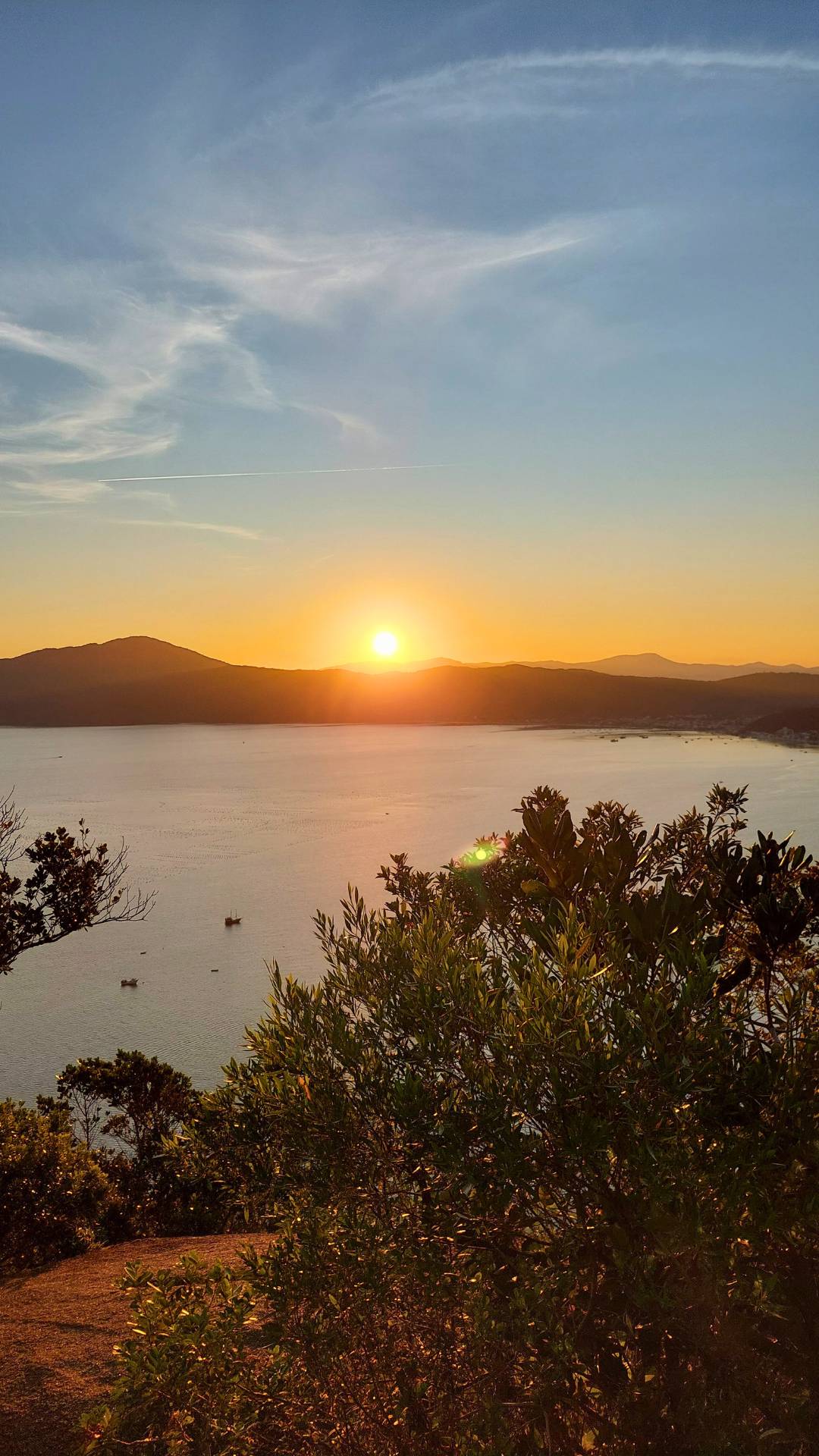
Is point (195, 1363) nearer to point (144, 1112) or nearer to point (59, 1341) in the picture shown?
point (59, 1341)

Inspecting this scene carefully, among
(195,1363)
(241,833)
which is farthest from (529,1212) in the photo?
(241,833)

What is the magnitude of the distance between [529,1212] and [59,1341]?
6381 mm

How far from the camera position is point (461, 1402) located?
537cm

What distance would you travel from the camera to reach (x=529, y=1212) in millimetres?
5219

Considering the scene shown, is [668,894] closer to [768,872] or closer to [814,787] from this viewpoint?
[768,872]

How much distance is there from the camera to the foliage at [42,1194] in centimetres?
1255

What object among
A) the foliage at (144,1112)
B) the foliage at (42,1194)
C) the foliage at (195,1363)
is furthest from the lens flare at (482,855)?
the foliage at (144,1112)

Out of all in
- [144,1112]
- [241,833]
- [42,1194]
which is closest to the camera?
[42,1194]

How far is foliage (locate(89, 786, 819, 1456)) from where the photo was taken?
14.5ft

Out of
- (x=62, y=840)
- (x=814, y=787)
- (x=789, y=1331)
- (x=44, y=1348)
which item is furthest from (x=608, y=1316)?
(x=814, y=787)

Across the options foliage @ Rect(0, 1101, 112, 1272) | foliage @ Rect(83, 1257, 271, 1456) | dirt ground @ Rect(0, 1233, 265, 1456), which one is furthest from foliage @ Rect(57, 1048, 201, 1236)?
foliage @ Rect(83, 1257, 271, 1456)

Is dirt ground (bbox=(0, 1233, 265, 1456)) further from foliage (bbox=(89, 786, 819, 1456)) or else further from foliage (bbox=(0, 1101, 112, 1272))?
foliage (bbox=(89, 786, 819, 1456))

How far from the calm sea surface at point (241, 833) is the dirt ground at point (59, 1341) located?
866cm

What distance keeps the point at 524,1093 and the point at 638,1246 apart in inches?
36.4
